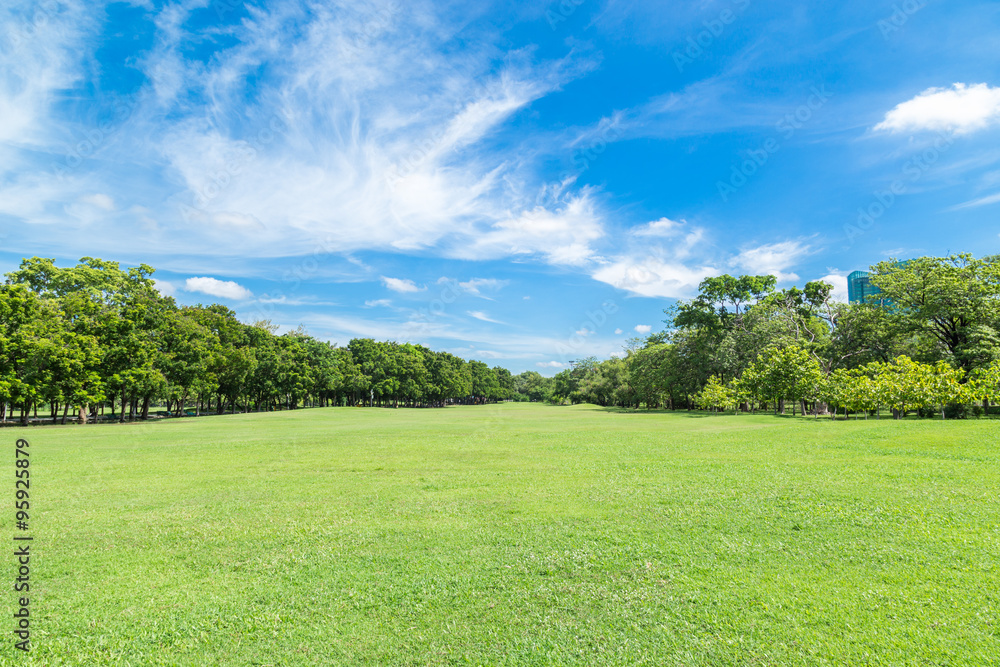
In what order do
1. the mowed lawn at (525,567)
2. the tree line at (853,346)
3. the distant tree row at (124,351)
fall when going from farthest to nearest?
1. the distant tree row at (124,351)
2. the tree line at (853,346)
3. the mowed lawn at (525,567)

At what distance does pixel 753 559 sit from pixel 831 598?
1.18m

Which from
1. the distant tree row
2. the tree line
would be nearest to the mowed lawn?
the tree line

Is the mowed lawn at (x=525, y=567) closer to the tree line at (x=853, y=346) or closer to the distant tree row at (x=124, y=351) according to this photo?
the tree line at (x=853, y=346)

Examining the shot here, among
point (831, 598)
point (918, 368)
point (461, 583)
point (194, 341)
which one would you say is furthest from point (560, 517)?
point (194, 341)

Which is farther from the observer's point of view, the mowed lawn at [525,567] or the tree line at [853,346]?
the tree line at [853,346]

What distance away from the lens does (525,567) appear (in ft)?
19.7

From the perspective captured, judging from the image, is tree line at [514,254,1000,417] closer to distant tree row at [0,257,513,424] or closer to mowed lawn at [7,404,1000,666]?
mowed lawn at [7,404,1000,666]

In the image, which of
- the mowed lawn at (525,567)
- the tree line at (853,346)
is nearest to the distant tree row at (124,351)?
the mowed lawn at (525,567)

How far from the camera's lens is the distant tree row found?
31.3 meters

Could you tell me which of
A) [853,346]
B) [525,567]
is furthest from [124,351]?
[853,346]

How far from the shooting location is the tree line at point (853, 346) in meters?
26.5

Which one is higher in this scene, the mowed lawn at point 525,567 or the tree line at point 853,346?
the tree line at point 853,346

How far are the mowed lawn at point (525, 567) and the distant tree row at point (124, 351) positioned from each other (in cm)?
2669

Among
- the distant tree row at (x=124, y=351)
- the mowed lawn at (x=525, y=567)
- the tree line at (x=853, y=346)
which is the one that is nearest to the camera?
the mowed lawn at (x=525, y=567)
